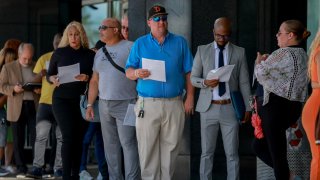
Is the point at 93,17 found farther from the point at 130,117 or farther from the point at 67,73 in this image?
the point at 130,117

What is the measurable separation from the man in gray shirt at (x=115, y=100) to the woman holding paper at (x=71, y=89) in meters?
0.22

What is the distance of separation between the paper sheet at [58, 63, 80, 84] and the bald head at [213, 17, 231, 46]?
1.89 metres

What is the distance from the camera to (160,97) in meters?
10.9

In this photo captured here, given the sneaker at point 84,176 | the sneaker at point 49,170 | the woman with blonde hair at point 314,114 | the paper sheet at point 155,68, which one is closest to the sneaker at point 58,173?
the sneaker at point 49,170

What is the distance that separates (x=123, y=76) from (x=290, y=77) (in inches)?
93.4

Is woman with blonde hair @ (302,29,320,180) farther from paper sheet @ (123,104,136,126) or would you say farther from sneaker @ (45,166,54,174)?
sneaker @ (45,166,54,174)

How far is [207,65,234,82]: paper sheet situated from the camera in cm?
1152

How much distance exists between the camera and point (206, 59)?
11.8 metres

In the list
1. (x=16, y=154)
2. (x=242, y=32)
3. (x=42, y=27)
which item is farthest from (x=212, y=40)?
(x=42, y=27)

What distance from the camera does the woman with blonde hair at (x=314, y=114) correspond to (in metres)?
9.24

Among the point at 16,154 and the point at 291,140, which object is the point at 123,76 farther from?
the point at 16,154

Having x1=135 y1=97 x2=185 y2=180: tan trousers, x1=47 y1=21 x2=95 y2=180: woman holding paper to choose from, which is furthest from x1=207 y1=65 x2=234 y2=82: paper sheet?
x1=47 y1=21 x2=95 y2=180: woman holding paper

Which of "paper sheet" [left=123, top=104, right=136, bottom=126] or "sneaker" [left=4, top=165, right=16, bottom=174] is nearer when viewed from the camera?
"paper sheet" [left=123, top=104, right=136, bottom=126]

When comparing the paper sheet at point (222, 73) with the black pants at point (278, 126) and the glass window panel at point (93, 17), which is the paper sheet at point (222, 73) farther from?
the glass window panel at point (93, 17)
